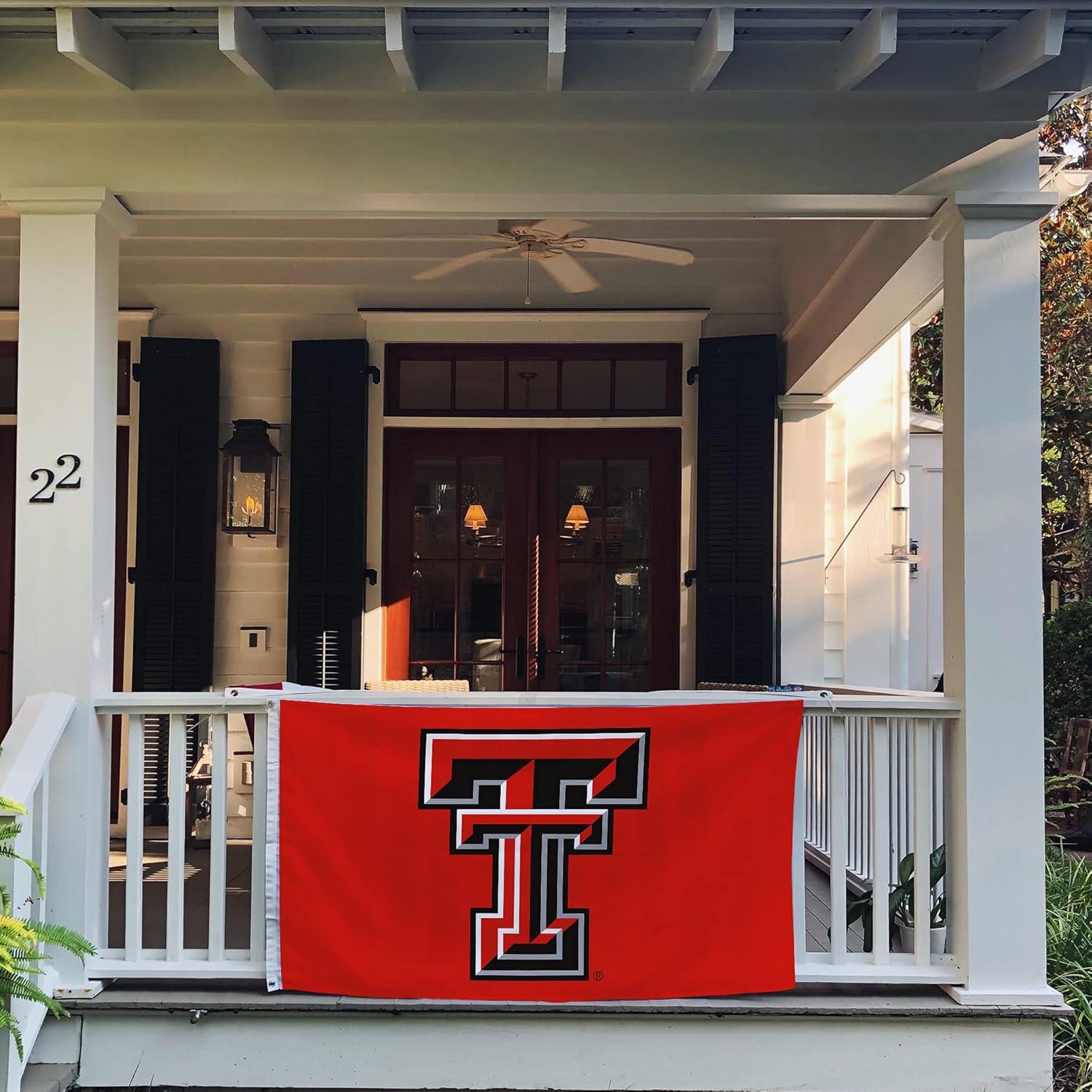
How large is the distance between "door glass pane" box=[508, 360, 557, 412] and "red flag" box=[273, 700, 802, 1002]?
2.63 meters

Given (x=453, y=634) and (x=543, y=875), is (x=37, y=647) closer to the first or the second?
(x=543, y=875)

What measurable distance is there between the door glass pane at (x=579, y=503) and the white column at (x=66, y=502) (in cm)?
268

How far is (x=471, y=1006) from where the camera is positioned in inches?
122

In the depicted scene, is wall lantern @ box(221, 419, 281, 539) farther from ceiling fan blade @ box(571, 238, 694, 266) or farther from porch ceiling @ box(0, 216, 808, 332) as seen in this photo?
ceiling fan blade @ box(571, 238, 694, 266)

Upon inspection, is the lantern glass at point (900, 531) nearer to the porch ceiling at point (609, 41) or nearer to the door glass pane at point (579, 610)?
the door glass pane at point (579, 610)

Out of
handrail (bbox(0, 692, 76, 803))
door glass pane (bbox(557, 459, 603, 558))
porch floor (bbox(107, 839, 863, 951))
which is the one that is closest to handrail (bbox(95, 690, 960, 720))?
handrail (bbox(0, 692, 76, 803))

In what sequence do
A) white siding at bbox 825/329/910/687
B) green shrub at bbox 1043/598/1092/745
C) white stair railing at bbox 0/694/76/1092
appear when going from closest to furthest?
white stair railing at bbox 0/694/76/1092 < white siding at bbox 825/329/910/687 < green shrub at bbox 1043/598/1092/745

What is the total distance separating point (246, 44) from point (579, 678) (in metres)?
3.35

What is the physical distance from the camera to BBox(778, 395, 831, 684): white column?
17.8ft

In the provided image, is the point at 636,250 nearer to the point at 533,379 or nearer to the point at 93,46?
the point at 533,379

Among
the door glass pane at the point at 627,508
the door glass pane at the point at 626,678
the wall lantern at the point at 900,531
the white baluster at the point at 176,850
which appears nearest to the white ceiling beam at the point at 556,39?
the white baluster at the point at 176,850

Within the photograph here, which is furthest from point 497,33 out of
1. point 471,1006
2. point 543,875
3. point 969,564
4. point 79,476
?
point 471,1006

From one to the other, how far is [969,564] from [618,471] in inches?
101

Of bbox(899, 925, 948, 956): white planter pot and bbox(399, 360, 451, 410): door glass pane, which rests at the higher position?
bbox(399, 360, 451, 410): door glass pane
